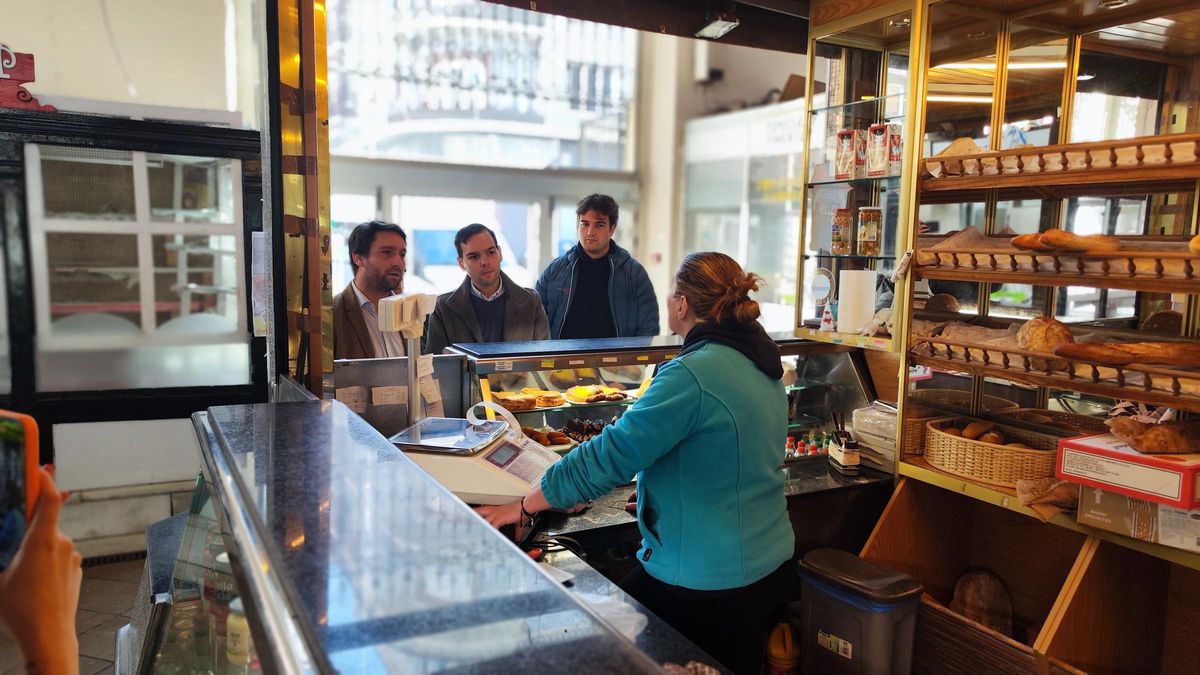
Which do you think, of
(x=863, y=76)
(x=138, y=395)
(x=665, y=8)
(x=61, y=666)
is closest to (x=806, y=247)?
(x=863, y=76)

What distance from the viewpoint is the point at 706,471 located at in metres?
2.12

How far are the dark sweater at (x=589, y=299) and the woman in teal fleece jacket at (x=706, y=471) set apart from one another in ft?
8.01

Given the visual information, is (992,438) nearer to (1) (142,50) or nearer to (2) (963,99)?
(2) (963,99)

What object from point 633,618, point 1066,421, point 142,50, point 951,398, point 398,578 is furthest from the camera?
point 142,50

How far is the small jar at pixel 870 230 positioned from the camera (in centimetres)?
333

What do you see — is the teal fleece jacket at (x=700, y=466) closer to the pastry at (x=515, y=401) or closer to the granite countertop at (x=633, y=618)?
the granite countertop at (x=633, y=618)

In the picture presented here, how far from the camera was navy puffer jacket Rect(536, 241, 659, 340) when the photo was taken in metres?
4.69

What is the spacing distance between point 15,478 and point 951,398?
10.0 feet

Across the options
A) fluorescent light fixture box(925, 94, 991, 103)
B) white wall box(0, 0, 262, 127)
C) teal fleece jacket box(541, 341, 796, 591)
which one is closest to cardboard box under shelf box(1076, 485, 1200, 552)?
teal fleece jacket box(541, 341, 796, 591)

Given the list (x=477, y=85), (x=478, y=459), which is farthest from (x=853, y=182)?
(x=477, y=85)

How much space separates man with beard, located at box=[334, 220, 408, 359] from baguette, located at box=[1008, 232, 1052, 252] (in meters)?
→ 2.41

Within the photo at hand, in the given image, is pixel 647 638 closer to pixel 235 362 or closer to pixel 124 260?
pixel 235 362

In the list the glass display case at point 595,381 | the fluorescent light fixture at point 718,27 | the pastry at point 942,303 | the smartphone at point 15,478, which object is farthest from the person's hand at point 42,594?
the fluorescent light fixture at point 718,27

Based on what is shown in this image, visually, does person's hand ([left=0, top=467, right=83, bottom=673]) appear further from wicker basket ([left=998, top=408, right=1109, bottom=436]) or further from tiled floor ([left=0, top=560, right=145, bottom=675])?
wicker basket ([left=998, top=408, right=1109, bottom=436])
